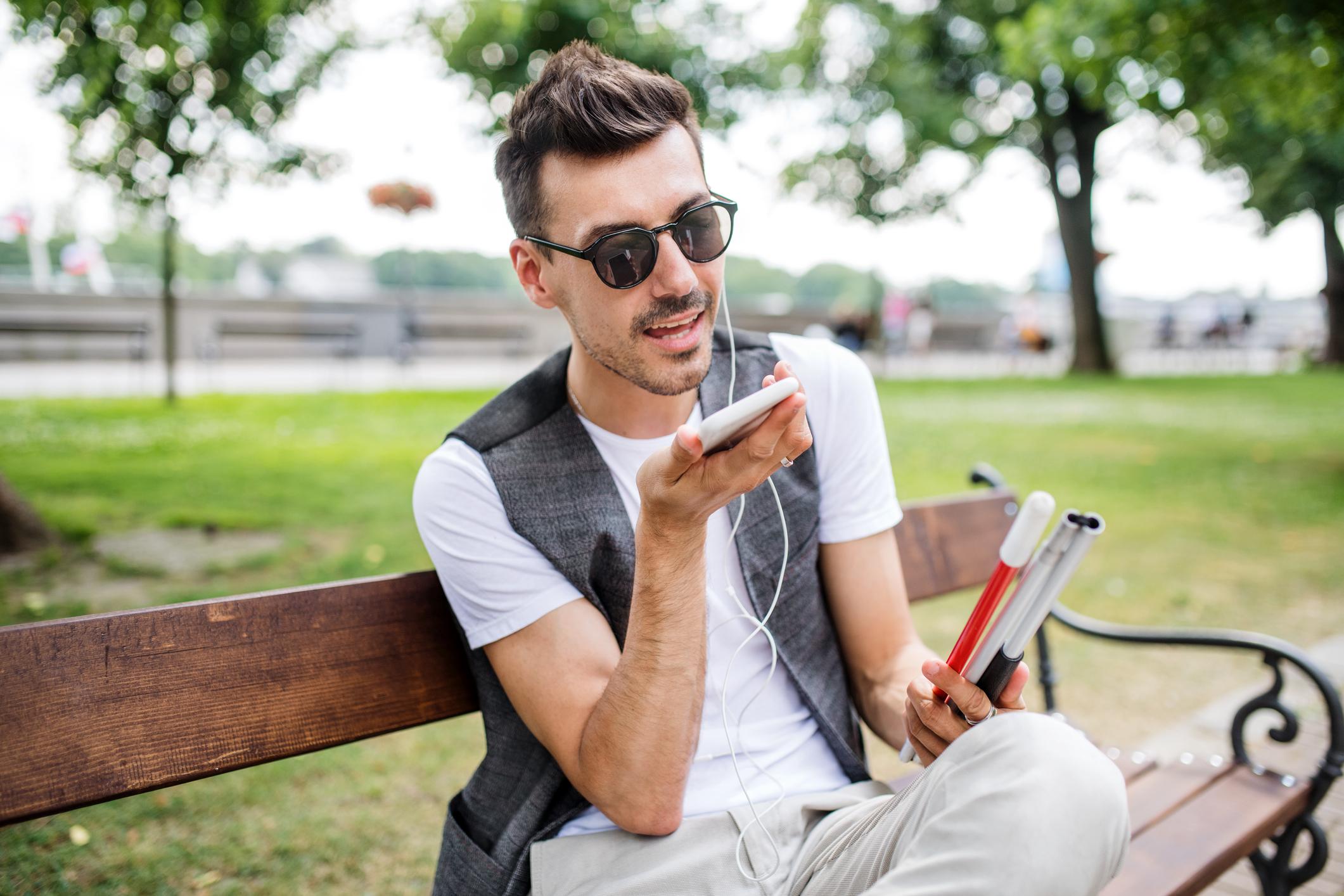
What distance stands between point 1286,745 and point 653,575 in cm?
323

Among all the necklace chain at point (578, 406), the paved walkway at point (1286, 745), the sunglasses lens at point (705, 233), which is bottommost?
the paved walkway at point (1286, 745)

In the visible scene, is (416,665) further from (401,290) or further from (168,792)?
(401,290)

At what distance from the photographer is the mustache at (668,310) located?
1.86 meters

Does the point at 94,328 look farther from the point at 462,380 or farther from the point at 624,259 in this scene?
the point at 624,259

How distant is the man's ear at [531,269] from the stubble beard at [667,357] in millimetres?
219

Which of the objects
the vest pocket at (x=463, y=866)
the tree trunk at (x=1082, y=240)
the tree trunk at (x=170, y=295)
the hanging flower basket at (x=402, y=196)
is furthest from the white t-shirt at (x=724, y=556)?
the tree trunk at (x=1082, y=240)

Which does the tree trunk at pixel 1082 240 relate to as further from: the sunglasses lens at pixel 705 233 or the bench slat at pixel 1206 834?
the sunglasses lens at pixel 705 233

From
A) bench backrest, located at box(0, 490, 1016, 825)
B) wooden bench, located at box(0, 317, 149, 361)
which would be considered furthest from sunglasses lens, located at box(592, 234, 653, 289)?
wooden bench, located at box(0, 317, 149, 361)

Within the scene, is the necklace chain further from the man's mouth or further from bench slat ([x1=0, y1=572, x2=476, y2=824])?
bench slat ([x1=0, y1=572, x2=476, y2=824])

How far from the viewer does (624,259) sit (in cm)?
183

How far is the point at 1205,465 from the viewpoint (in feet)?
32.2

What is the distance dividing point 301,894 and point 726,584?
180 cm

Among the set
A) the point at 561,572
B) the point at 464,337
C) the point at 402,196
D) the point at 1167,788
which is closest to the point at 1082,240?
the point at 464,337

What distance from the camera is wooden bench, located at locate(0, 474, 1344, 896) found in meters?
1.60
